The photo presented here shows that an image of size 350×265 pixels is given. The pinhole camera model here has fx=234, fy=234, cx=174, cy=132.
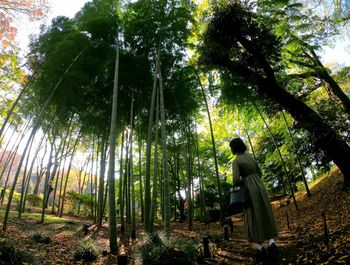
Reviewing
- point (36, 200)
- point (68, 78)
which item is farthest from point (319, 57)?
point (36, 200)

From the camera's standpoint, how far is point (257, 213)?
2619 millimetres

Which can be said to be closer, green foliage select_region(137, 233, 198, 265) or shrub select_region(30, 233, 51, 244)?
green foliage select_region(137, 233, 198, 265)

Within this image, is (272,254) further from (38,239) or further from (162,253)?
(38,239)

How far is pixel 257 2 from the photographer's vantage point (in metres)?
6.17

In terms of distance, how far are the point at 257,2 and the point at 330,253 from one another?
19.7ft

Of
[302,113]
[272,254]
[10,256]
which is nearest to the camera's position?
[272,254]

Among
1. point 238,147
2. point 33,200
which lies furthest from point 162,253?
point 33,200

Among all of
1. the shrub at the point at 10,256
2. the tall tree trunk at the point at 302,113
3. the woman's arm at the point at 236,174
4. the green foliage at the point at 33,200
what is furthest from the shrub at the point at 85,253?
the green foliage at the point at 33,200

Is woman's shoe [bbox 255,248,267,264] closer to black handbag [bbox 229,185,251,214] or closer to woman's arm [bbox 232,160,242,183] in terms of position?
black handbag [bbox 229,185,251,214]

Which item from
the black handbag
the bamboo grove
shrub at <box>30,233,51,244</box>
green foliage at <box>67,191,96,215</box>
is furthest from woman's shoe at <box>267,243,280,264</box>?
green foliage at <box>67,191,96,215</box>

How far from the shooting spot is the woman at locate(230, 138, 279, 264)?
101 inches

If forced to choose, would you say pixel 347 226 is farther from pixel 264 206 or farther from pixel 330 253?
pixel 264 206

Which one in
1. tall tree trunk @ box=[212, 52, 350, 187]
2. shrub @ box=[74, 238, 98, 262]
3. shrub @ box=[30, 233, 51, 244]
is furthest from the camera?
tall tree trunk @ box=[212, 52, 350, 187]

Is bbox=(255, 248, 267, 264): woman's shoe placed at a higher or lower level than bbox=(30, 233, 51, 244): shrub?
lower
